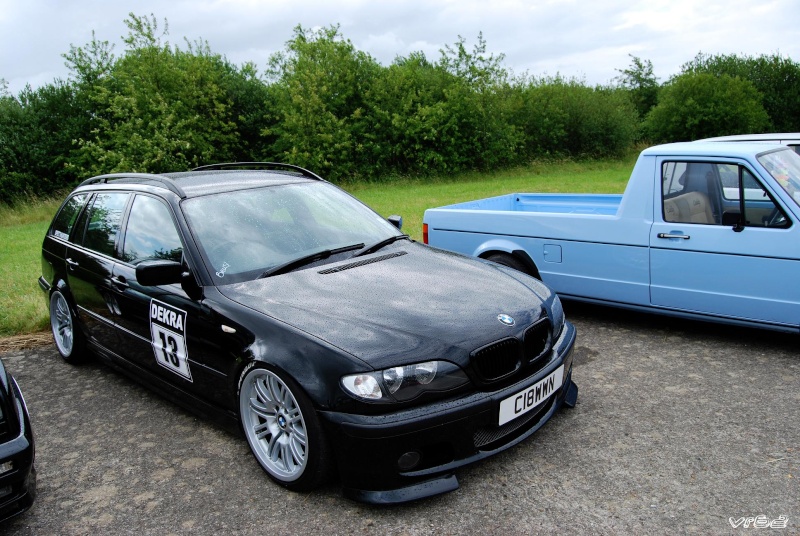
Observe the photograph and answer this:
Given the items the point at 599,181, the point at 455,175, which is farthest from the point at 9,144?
the point at 599,181

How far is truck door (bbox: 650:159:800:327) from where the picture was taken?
14.9ft

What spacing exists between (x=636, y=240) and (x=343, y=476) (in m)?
3.37

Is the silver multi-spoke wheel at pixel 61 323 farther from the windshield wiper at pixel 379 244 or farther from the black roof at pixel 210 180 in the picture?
the windshield wiper at pixel 379 244

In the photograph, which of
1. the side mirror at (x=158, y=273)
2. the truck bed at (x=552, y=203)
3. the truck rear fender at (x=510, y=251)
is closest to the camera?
the side mirror at (x=158, y=273)

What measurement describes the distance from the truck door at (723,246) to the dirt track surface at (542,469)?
427mm

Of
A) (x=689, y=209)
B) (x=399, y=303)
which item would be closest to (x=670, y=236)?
(x=689, y=209)

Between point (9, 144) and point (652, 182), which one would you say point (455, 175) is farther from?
point (652, 182)

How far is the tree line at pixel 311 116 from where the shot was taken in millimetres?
27109

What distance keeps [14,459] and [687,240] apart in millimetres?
4607

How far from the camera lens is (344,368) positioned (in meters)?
2.85

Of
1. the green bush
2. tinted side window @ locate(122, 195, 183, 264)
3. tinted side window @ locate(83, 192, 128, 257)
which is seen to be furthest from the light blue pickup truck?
the green bush

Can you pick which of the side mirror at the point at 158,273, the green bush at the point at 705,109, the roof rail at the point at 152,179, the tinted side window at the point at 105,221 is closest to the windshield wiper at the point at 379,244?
the side mirror at the point at 158,273

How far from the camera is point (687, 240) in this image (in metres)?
4.93

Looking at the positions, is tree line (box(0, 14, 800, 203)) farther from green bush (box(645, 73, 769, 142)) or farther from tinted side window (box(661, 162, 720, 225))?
tinted side window (box(661, 162, 720, 225))
